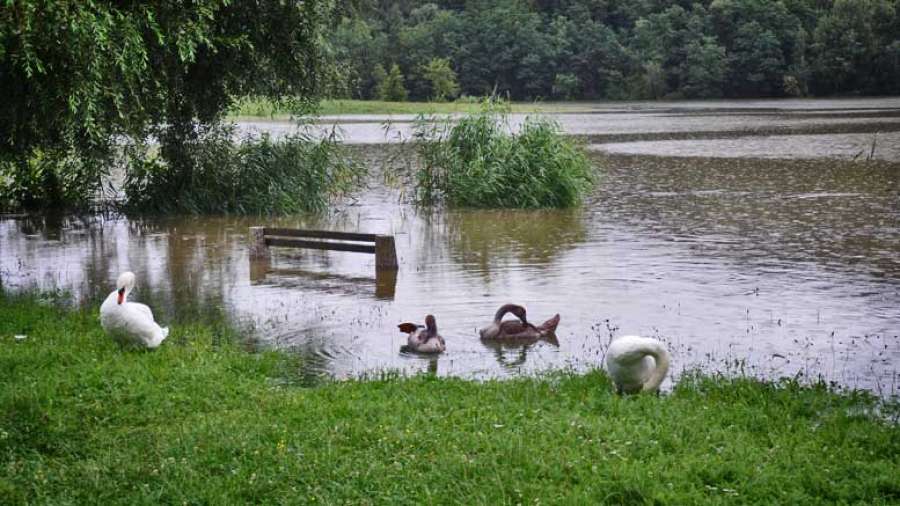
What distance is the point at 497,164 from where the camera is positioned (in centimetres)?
2758

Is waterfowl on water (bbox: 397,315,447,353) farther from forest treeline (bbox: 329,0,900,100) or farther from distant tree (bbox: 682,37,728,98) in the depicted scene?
distant tree (bbox: 682,37,728,98)

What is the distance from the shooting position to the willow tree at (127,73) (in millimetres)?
12188

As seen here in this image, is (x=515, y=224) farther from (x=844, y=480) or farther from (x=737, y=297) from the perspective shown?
(x=844, y=480)

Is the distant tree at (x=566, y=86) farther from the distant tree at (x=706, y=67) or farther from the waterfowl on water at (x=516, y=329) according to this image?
the waterfowl on water at (x=516, y=329)

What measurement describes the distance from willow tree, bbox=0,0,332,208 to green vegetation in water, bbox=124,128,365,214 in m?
0.41

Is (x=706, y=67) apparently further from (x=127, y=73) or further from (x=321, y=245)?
(x=127, y=73)

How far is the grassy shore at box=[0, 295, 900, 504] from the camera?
736 centimetres

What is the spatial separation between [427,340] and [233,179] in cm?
1545

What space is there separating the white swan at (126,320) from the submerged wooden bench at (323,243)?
7.02 meters

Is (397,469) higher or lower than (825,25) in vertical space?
lower

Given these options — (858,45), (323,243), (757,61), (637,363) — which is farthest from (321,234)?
(757,61)

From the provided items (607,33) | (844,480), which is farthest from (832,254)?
(607,33)

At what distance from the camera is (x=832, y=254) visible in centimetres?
1973

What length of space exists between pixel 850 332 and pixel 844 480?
6.47m
